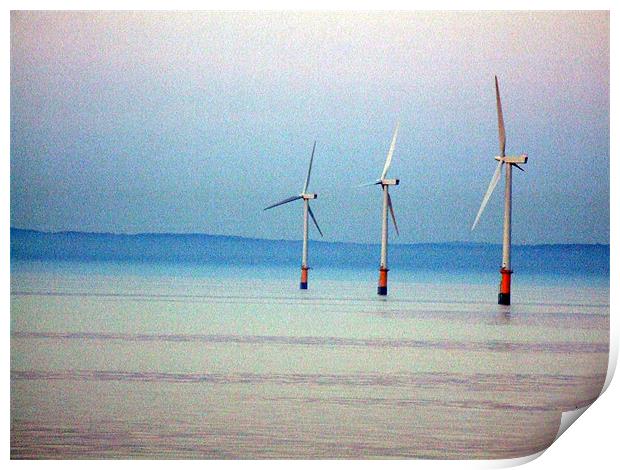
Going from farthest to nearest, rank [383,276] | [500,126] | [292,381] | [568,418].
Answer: [383,276], [500,126], [292,381], [568,418]

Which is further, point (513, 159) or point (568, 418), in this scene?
point (513, 159)

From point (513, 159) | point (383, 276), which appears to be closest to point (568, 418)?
point (513, 159)

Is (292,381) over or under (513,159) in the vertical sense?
under

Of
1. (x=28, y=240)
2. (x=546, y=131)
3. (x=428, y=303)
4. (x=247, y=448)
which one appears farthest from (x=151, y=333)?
(x=428, y=303)

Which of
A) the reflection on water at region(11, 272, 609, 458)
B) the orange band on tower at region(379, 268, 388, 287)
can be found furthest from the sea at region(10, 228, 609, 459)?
the orange band on tower at region(379, 268, 388, 287)

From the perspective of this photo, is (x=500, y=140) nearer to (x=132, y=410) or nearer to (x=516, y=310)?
(x=516, y=310)

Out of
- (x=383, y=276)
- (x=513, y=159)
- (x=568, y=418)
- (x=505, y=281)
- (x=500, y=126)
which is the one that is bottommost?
(x=383, y=276)

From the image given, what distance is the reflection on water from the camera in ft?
29.2

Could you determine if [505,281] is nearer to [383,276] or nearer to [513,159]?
[513,159]

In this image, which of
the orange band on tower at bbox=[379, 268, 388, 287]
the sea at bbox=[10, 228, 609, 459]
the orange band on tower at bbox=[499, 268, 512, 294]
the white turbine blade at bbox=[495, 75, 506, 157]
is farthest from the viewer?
the orange band on tower at bbox=[379, 268, 388, 287]

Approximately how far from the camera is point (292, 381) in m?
11.9

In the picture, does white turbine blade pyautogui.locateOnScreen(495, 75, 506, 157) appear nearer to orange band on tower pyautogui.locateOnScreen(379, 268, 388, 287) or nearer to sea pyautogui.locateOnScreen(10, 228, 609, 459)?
sea pyautogui.locateOnScreen(10, 228, 609, 459)

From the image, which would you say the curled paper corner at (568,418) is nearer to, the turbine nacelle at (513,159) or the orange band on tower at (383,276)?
the turbine nacelle at (513,159)

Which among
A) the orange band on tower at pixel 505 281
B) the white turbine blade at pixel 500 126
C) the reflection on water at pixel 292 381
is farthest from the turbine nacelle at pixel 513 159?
the orange band on tower at pixel 505 281
